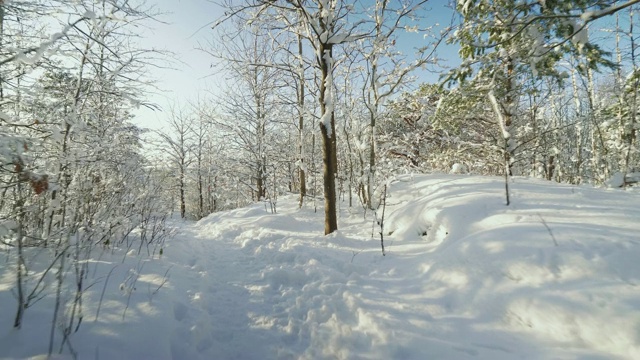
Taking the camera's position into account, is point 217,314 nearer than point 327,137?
Yes

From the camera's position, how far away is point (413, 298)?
3.42 meters

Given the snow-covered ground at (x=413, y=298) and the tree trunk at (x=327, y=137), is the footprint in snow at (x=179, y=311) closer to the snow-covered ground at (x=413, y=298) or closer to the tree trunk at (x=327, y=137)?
the snow-covered ground at (x=413, y=298)

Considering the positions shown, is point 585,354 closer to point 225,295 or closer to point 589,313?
point 589,313

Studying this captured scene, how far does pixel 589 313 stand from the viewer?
7.25 ft

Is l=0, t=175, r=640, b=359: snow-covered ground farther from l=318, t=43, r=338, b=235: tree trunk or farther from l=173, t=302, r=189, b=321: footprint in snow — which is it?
l=318, t=43, r=338, b=235: tree trunk

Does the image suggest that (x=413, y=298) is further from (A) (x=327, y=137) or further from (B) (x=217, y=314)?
(A) (x=327, y=137)

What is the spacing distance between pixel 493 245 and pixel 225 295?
3.60 meters

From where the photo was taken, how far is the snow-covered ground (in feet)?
7.22

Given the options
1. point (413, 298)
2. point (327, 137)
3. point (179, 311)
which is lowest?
point (413, 298)

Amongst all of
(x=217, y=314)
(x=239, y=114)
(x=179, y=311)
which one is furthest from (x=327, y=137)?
(x=239, y=114)

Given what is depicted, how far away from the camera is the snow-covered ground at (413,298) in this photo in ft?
7.22

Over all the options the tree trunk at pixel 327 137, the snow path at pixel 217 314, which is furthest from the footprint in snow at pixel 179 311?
the tree trunk at pixel 327 137

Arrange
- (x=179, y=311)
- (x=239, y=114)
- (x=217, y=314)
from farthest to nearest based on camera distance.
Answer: (x=239, y=114), (x=217, y=314), (x=179, y=311)

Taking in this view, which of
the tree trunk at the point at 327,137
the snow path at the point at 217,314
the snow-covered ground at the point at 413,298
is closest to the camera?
the snow-covered ground at the point at 413,298
